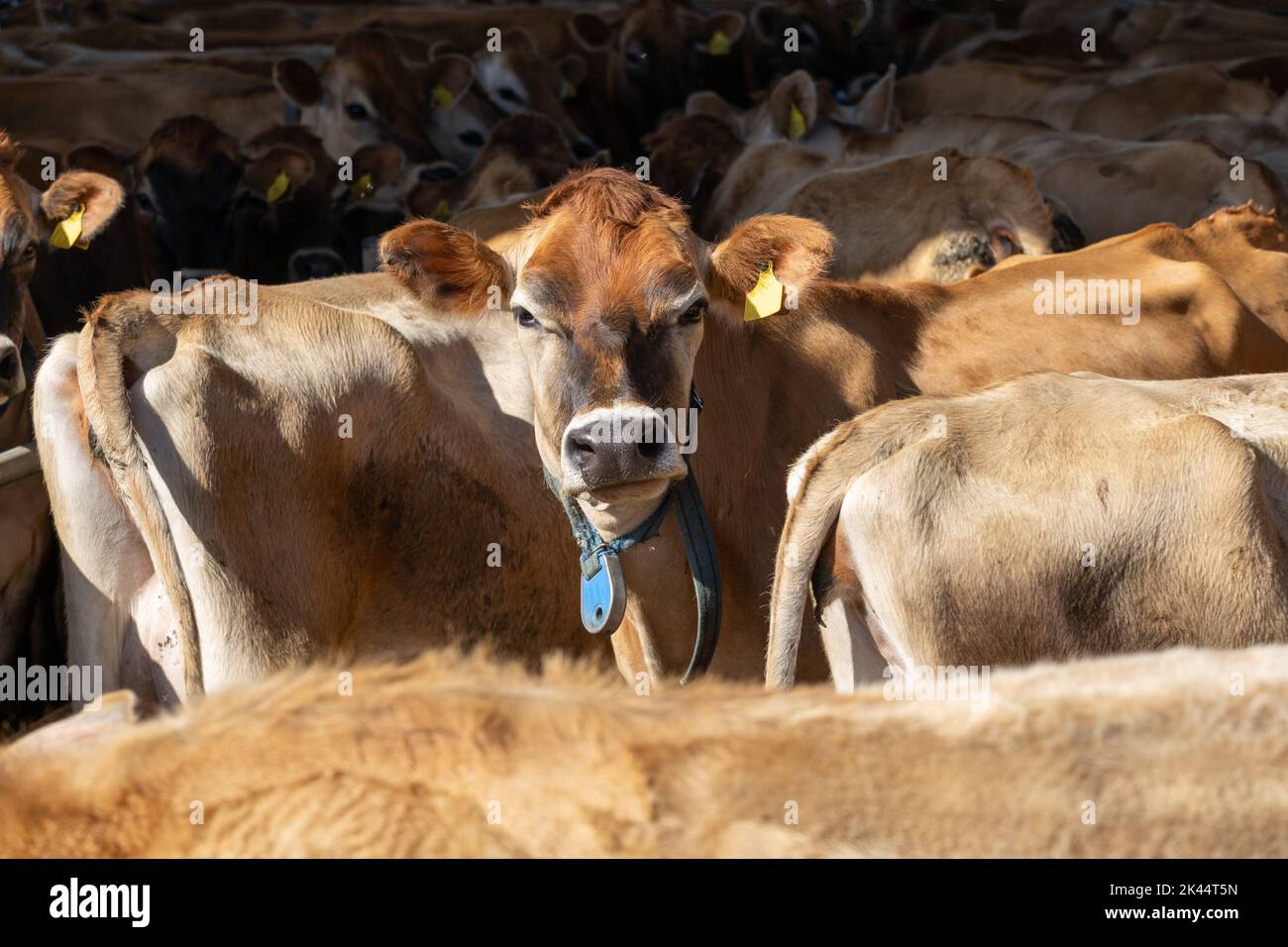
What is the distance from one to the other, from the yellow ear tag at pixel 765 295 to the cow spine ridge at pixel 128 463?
156 cm

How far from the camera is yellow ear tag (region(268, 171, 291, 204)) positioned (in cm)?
823

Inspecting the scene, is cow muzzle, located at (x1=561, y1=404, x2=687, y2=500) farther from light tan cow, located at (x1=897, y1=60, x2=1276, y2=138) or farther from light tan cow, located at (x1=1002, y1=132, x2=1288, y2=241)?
light tan cow, located at (x1=897, y1=60, x2=1276, y2=138)

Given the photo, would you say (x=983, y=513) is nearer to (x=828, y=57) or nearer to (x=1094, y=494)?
(x=1094, y=494)

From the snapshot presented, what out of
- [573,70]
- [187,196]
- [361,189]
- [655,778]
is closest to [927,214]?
[361,189]

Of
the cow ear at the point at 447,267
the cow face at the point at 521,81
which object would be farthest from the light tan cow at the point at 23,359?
the cow face at the point at 521,81

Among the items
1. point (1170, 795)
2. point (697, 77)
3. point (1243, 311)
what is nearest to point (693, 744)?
point (1170, 795)

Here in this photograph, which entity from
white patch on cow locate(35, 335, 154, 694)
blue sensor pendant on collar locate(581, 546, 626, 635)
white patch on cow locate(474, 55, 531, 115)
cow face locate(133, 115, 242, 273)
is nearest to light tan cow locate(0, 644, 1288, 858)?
blue sensor pendant on collar locate(581, 546, 626, 635)

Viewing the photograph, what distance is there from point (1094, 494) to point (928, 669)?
518mm

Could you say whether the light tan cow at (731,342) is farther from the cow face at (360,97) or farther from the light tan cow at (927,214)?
the cow face at (360,97)

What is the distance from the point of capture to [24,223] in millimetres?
5387

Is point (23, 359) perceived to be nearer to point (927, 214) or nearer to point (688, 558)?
point (688, 558)

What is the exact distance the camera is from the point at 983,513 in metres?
3.19

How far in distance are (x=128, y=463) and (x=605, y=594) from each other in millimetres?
1151

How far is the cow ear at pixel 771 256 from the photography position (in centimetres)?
393
